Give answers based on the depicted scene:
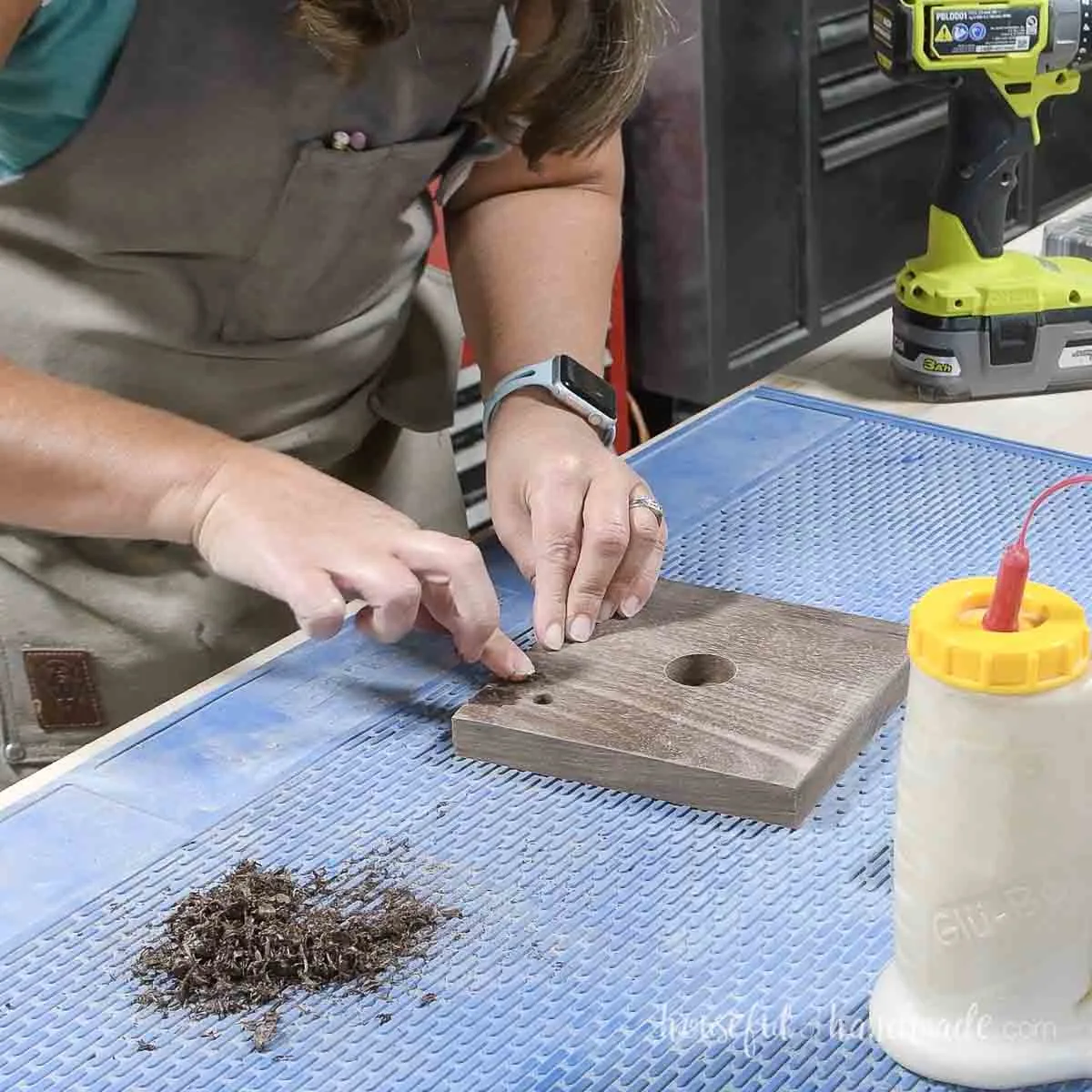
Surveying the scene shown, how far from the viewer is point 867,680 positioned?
0.89m

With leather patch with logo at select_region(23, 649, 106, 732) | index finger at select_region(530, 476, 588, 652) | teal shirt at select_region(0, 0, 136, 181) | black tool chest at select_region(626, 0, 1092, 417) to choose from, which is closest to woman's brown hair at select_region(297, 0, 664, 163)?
teal shirt at select_region(0, 0, 136, 181)

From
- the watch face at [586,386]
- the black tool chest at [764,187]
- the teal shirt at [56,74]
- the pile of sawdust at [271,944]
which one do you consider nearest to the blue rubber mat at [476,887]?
the pile of sawdust at [271,944]

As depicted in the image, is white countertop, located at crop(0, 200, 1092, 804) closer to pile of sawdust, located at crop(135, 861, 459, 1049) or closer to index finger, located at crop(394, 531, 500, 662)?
index finger, located at crop(394, 531, 500, 662)

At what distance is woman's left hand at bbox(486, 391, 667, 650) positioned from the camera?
948 mm

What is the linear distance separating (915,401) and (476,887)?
2.40ft

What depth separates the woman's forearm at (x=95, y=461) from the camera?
863 millimetres

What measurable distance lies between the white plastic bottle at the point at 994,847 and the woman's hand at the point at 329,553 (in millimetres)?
327

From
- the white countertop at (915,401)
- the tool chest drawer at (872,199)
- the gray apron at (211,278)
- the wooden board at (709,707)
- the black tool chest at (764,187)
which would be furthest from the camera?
the tool chest drawer at (872,199)

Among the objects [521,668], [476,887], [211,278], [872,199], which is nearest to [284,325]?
[211,278]

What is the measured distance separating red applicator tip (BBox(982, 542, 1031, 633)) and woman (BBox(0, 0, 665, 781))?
0.35m

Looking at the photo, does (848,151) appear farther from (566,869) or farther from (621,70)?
(566,869)

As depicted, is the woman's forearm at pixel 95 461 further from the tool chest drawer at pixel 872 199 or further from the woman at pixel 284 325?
the tool chest drawer at pixel 872 199

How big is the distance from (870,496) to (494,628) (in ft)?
1.24

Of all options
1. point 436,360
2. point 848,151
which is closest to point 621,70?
point 436,360
